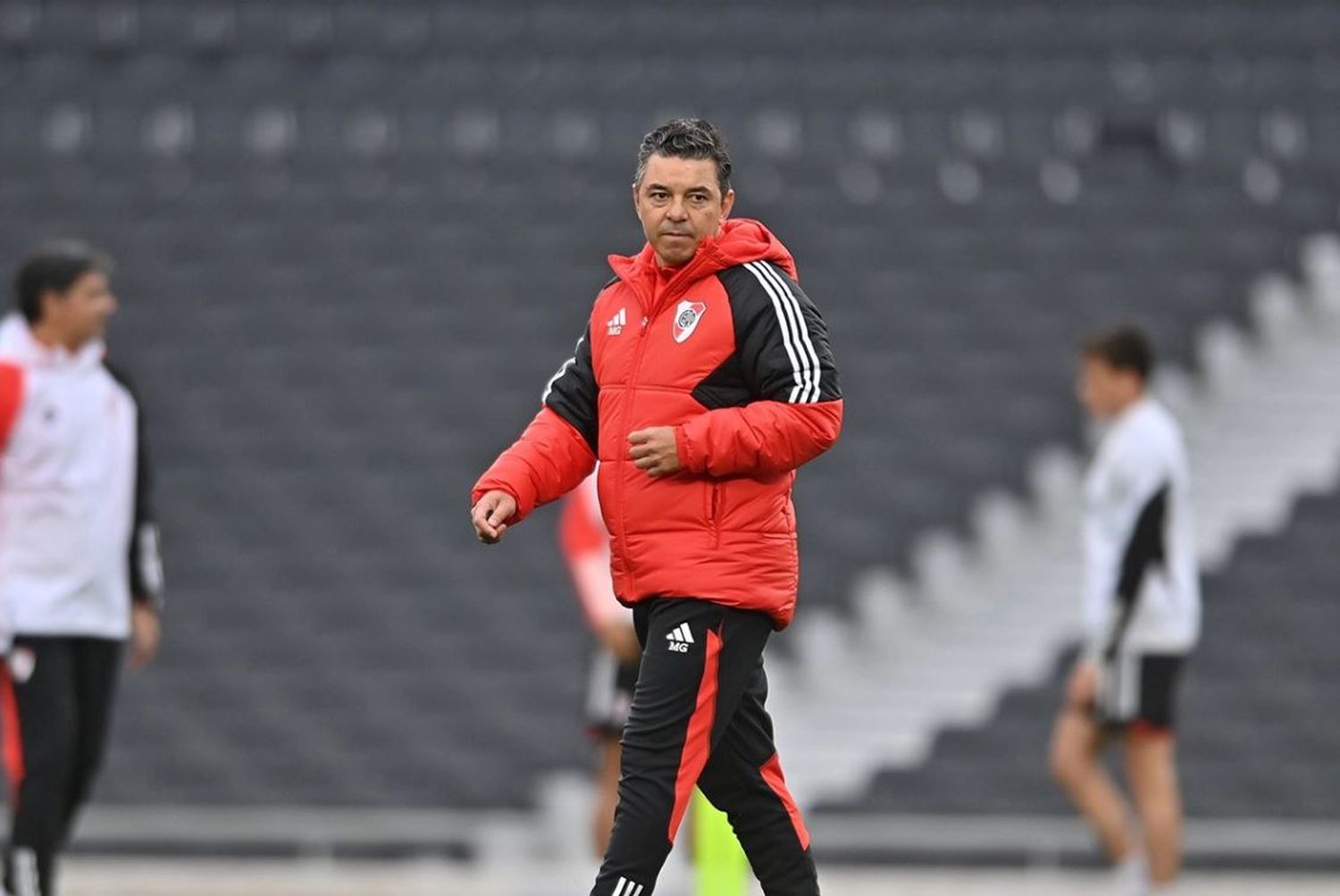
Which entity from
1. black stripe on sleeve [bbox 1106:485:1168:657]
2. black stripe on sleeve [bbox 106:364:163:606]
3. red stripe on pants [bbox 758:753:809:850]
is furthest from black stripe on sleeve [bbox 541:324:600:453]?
black stripe on sleeve [bbox 1106:485:1168:657]

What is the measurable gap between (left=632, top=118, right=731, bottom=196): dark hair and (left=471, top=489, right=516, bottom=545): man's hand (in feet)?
2.19

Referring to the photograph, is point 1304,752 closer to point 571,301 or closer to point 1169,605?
point 1169,605

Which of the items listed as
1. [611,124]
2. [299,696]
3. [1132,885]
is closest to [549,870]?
[299,696]

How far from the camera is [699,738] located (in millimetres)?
4250

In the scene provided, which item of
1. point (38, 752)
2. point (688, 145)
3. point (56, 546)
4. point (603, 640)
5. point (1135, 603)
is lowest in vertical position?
point (38, 752)

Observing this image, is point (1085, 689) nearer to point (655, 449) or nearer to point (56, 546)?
point (56, 546)

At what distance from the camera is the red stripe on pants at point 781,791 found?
4.43m

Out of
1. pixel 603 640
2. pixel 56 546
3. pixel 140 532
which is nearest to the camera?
pixel 56 546

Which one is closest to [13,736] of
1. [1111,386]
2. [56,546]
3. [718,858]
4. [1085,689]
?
[56,546]

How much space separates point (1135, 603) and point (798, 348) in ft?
10.2

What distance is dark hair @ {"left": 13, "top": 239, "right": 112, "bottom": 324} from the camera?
5.85 meters

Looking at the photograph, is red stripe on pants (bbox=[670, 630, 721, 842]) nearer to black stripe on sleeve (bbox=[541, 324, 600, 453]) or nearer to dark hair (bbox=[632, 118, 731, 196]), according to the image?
black stripe on sleeve (bbox=[541, 324, 600, 453])

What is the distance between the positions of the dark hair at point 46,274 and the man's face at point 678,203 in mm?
2196

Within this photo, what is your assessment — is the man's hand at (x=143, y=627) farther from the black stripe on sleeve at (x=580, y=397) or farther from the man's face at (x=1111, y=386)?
the man's face at (x=1111, y=386)
